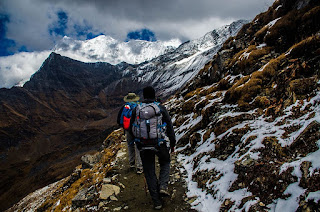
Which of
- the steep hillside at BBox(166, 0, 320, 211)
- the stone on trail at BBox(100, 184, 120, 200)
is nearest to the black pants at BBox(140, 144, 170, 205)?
the steep hillside at BBox(166, 0, 320, 211)

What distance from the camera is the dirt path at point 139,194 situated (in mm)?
6414

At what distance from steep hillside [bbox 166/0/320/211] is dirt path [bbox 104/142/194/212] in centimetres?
51

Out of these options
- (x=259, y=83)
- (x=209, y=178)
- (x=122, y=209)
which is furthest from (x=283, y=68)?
(x=122, y=209)

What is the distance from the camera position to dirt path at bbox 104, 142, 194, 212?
253 inches

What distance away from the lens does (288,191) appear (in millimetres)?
4320

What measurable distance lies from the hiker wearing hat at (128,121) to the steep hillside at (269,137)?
2.70 m

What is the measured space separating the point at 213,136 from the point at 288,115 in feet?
12.6

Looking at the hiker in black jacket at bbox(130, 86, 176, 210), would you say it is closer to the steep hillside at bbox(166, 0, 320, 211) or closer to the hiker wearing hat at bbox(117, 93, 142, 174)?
the hiker wearing hat at bbox(117, 93, 142, 174)

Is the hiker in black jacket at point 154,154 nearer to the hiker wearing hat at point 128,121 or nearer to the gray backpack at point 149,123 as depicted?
the gray backpack at point 149,123

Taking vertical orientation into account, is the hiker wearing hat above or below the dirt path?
above

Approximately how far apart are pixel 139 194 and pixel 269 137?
5606 millimetres

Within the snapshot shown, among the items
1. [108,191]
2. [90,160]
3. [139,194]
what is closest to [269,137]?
[139,194]

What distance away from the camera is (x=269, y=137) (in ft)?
21.4

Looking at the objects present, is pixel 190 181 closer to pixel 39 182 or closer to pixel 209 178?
pixel 209 178
